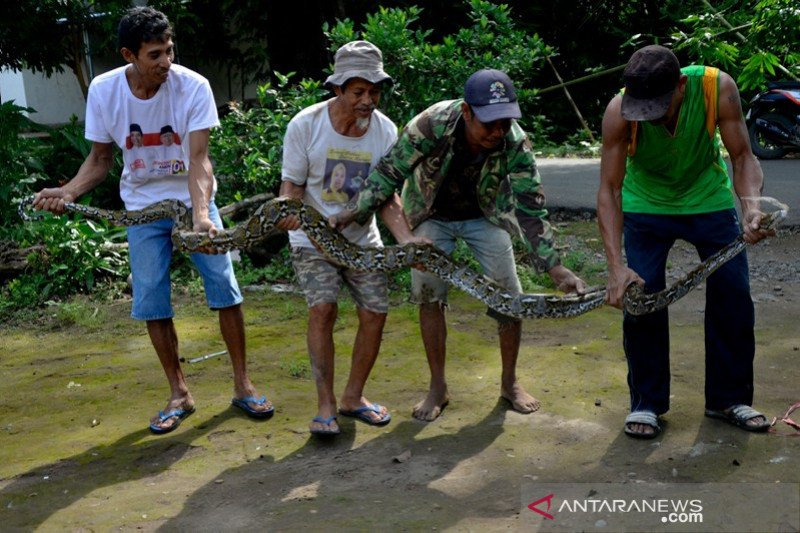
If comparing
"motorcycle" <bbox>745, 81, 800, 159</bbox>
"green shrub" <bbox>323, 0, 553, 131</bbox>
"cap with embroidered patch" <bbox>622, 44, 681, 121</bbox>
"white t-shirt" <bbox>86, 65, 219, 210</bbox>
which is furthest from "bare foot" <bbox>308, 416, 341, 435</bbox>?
"motorcycle" <bbox>745, 81, 800, 159</bbox>

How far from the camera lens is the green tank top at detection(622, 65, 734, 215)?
5.03 meters

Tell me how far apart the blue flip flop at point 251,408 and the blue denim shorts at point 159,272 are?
2.20 feet

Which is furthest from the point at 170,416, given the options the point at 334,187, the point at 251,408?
the point at 334,187

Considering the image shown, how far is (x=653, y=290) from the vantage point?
533cm

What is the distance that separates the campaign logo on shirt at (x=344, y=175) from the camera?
220 inches

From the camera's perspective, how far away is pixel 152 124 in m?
5.84

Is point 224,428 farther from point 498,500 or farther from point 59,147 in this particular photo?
point 59,147

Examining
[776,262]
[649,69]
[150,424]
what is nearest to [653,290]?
[649,69]

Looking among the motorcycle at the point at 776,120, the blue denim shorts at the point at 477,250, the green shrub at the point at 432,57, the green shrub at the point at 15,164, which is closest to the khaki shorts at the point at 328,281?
the blue denim shorts at the point at 477,250

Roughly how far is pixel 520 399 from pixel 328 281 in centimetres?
148

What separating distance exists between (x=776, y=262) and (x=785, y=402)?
3.70 metres

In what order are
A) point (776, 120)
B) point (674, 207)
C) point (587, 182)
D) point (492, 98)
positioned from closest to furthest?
point (492, 98) → point (674, 207) → point (587, 182) → point (776, 120)

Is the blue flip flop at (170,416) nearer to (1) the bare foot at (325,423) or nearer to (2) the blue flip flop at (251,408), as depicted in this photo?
(2) the blue flip flop at (251,408)

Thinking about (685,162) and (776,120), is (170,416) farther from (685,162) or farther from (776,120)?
(776,120)
